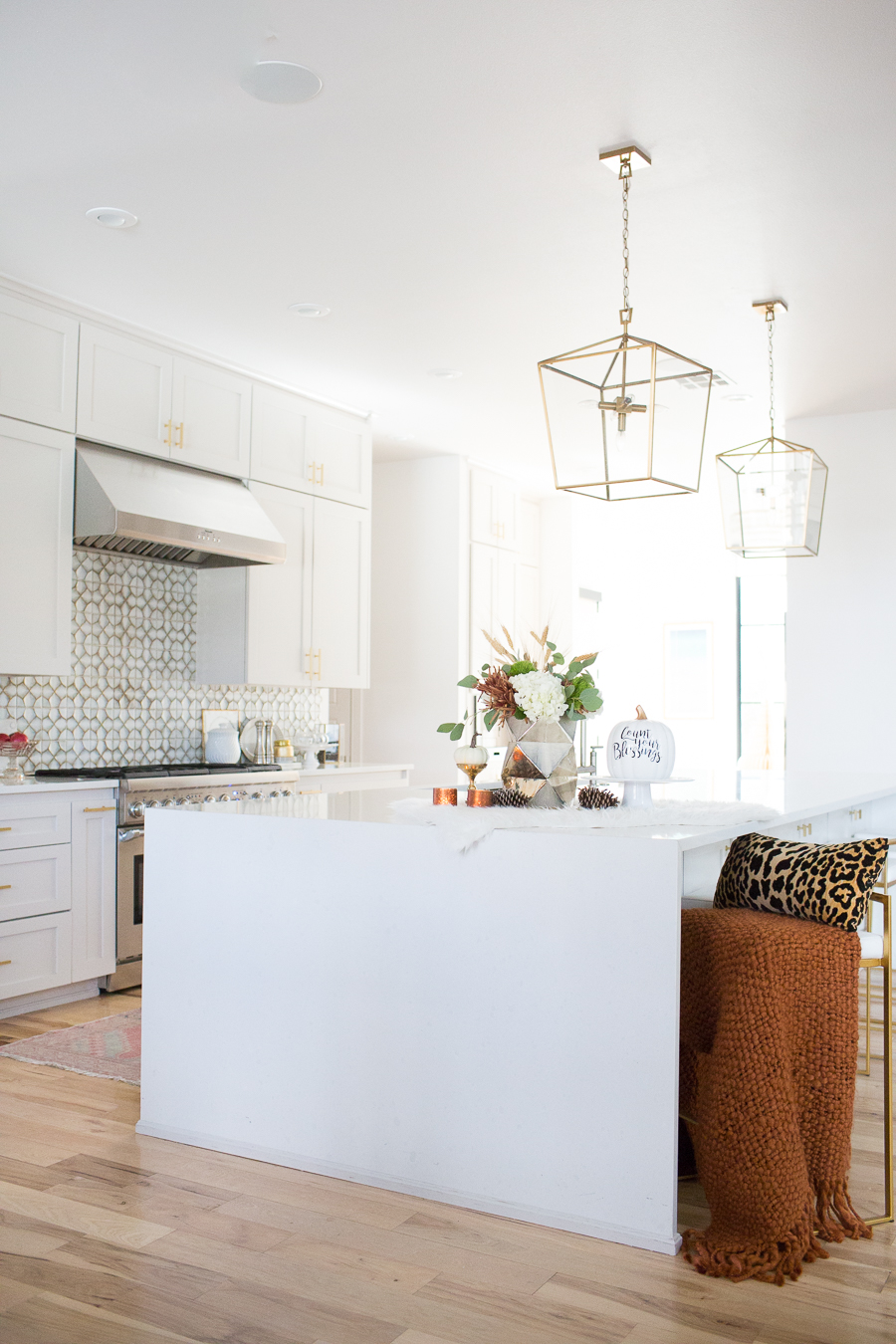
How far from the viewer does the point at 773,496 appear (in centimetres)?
426

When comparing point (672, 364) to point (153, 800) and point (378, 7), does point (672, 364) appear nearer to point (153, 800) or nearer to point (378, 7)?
point (378, 7)

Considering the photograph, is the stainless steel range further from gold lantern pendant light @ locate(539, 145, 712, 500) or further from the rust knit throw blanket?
the rust knit throw blanket

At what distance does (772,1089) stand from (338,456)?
4182mm

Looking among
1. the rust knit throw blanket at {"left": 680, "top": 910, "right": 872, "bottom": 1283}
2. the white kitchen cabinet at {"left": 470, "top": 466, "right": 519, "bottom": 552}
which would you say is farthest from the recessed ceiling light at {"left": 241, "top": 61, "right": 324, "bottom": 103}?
the white kitchen cabinet at {"left": 470, "top": 466, "right": 519, "bottom": 552}

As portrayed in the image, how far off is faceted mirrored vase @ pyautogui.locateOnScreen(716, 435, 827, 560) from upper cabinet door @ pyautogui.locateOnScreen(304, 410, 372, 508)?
2.09 meters

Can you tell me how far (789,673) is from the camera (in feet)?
19.8

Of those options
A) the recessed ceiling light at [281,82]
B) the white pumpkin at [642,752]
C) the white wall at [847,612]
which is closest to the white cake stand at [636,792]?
the white pumpkin at [642,752]

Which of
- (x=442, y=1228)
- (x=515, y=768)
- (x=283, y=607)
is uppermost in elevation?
(x=283, y=607)

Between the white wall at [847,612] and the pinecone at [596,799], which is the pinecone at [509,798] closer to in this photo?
the pinecone at [596,799]

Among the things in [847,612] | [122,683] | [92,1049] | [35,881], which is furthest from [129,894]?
[847,612]

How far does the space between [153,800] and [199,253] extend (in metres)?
2.02

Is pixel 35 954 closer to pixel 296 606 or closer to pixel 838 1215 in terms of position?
pixel 296 606

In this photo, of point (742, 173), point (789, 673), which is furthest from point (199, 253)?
point (789, 673)

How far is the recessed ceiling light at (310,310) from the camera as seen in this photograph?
4.36 metres
